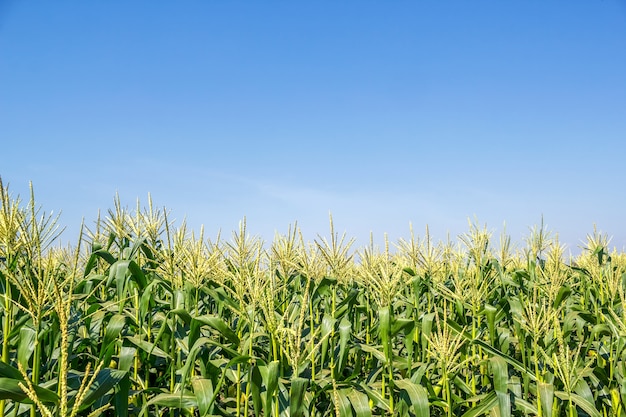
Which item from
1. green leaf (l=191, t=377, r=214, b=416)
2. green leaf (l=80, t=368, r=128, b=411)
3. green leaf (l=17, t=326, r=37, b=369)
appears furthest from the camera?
green leaf (l=191, t=377, r=214, b=416)

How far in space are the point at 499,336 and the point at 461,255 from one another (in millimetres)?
2038

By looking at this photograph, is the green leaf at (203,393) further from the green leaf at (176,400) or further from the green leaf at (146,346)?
the green leaf at (146,346)

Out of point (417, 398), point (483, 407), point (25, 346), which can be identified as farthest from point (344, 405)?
point (25, 346)

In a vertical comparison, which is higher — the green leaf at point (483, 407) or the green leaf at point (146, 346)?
the green leaf at point (146, 346)

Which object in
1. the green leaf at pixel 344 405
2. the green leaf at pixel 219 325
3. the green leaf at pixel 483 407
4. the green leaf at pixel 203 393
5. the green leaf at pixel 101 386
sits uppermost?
the green leaf at pixel 219 325

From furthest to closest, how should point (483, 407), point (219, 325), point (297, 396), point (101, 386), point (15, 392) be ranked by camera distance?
point (483, 407) < point (219, 325) < point (297, 396) < point (101, 386) < point (15, 392)

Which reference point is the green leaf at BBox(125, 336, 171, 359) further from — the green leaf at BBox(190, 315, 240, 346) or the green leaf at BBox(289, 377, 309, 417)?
the green leaf at BBox(289, 377, 309, 417)

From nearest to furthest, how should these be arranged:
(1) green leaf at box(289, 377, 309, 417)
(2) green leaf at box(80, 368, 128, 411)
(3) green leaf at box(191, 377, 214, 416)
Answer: (2) green leaf at box(80, 368, 128, 411), (1) green leaf at box(289, 377, 309, 417), (3) green leaf at box(191, 377, 214, 416)

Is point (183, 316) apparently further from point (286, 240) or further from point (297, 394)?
point (286, 240)

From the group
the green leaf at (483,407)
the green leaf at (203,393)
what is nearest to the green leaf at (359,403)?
the green leaf at (483,407)

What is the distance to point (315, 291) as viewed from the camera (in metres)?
5.08

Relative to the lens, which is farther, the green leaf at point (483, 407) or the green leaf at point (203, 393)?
the green leaf at point (483, 407)

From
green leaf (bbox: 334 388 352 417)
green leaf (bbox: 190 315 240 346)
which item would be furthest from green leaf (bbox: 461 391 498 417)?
green leaf (bbox: 190 315 240 346)

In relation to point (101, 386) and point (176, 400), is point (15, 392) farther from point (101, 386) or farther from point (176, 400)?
point (176, 400)
